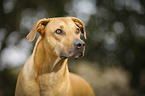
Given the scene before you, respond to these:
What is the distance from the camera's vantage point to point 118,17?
23.7ft

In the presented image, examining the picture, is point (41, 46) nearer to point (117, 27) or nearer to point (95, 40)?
point (95, 40)

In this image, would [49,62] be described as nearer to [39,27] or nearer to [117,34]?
[39,27]

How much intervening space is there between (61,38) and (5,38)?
3.57m

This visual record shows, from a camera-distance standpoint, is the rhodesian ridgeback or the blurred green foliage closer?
the rhodesian ridgeback

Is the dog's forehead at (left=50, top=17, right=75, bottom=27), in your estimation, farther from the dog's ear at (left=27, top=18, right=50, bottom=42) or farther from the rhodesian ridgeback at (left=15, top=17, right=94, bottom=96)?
the dog's ear at (left=27, top=18, right=50, bottom=42)

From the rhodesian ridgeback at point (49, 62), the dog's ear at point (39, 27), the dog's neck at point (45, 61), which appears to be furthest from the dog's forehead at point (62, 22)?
the dog's neck at point (45, 61)

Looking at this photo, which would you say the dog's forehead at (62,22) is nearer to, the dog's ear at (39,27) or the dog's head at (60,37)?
the dog's head at (60,37)

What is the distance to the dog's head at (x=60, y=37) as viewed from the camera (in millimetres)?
2082

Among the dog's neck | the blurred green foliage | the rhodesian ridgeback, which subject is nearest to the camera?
the rhodesian ridgeback

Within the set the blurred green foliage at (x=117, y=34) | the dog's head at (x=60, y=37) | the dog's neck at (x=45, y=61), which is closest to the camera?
the dog's head at (x=60, y=37)

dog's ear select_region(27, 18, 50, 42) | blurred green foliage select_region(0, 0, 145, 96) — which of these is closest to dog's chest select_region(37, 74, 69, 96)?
dog's ear select_region(27, 18, 50, 42)

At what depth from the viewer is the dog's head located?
6.83 feet

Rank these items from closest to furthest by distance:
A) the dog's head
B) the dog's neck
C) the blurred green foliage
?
the dog's head < the dog's neck < the blurred green foliage

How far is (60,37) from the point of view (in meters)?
2.23
